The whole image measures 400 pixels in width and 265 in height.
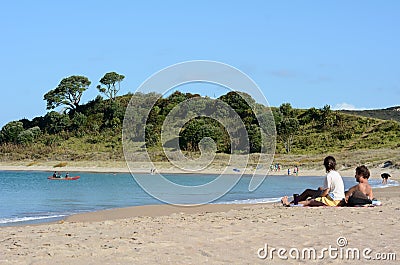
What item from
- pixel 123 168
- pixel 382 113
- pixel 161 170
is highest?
pixel 382 113

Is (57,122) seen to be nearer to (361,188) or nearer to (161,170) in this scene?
(161,170)

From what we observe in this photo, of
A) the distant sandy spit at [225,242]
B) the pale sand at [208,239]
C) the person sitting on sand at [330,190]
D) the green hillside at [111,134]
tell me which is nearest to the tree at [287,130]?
the green hillside at [111,134]

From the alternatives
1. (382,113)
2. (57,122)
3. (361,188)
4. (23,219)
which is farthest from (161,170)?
(382,113)

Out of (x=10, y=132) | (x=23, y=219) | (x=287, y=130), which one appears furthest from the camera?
(x=10, y=132)

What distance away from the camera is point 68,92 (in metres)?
84.0

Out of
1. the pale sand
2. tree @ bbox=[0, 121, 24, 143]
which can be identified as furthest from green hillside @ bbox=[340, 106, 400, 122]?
the pale sand

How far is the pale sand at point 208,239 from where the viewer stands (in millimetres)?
6928

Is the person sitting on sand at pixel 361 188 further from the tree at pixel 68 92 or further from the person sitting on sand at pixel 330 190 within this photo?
the tree at pixel 68 92

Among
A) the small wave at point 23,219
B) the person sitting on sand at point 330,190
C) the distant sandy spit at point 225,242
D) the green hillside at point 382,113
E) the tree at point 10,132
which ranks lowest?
the small wave at point 23,219

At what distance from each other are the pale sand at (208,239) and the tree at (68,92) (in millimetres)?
73575

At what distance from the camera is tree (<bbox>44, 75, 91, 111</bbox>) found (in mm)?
81794

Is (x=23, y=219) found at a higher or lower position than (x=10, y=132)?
lower

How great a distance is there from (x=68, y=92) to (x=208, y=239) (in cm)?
7854

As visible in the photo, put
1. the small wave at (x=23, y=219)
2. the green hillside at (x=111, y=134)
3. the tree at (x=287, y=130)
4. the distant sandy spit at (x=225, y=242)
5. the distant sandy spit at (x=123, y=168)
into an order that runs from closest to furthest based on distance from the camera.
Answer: the distant sandy spit at (x=225, y=242) → the small wave at (x=23, y=219) → the distant sandy spit at (x=123, y=168) → the green hillside at (x=111, y=134) → the tree at (x=287, y=130)
